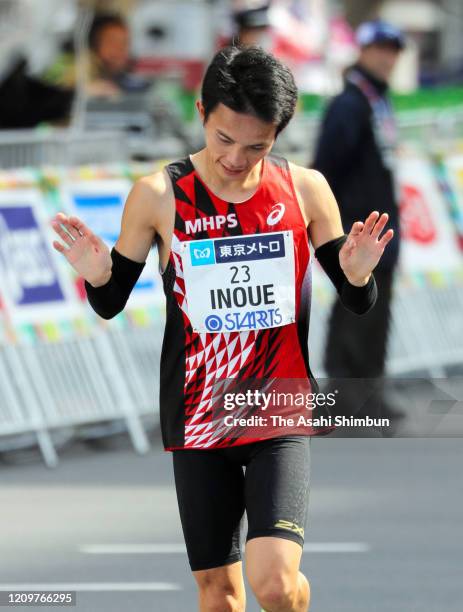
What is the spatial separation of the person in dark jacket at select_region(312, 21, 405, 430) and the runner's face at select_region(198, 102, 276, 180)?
204 inches

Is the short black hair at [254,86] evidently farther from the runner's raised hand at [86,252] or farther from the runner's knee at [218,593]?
the runner's knee at [218,593]

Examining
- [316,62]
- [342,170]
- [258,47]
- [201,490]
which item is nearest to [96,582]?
[201,490]

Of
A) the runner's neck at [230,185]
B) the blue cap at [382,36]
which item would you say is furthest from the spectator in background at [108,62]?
the runner's neck at [230,185]

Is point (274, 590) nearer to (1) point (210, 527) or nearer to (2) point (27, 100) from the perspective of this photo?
(1) point (210, 527)

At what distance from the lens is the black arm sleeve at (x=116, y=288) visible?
4.89 meters

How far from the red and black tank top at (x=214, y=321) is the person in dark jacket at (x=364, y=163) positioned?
5.07 m

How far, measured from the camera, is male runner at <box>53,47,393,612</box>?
15.7 feet

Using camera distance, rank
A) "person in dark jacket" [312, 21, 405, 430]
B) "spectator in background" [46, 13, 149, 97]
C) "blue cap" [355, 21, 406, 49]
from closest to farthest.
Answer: "person in dark jacket" [312, 21, 405, 430] < "blue cap" [355, 21, 406, 49] < "spectator in background" [46, 13, 149, 97]

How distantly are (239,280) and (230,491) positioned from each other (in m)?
0.59

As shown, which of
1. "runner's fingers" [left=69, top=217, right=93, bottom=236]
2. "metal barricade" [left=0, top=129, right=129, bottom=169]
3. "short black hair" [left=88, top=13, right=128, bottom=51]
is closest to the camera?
"runner's fingers" [left=69, top=217, right=93, bottom=236]

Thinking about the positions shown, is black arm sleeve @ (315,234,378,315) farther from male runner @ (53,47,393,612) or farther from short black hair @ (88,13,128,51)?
short black hair @ (88,13,128,51)

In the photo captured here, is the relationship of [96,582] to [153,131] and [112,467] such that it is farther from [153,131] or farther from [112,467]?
[153,131]

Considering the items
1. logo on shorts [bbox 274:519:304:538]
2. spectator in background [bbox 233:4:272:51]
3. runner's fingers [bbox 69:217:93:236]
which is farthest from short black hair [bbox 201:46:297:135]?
spectator in background [bbox 233:4:272:51]
